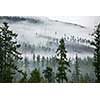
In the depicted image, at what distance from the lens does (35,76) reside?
376 cm

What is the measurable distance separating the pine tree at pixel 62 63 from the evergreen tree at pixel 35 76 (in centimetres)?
22

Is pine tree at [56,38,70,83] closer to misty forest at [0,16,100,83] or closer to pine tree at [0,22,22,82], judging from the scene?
misty forest at [0,16,100,83]

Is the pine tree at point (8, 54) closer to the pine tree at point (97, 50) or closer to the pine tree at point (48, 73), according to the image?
the pine tree at point (48, 73)

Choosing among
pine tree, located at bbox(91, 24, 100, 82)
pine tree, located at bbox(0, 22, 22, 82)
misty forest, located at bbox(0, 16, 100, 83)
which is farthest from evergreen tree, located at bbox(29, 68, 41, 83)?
pine tree, located at bbox(91, 24, 100, 82)

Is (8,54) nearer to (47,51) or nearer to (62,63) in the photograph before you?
(47,51)

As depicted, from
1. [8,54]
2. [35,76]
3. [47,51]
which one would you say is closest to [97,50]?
[47,51]

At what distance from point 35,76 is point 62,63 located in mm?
352

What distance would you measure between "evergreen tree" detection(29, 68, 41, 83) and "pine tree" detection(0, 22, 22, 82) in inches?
7.0

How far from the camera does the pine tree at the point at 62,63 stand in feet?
12.3

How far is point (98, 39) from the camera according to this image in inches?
148

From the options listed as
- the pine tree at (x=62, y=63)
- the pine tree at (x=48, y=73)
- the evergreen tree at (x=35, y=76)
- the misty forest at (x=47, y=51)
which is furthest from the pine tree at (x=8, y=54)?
the pine tree at (x=62, y=63)
